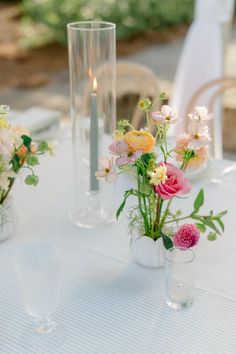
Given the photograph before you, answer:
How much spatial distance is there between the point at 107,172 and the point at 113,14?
4.81 m

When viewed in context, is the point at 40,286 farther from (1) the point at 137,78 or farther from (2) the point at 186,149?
(1) the point at 137,78

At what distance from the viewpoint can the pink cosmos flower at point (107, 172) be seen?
950mm

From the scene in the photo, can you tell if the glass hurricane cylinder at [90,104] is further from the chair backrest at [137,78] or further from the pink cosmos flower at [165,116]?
the chair backrest at [137,78]

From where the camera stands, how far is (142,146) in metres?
0.88

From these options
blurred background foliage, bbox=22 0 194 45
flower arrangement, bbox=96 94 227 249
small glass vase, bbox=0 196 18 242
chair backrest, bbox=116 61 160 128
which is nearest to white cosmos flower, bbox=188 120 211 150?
flower arrangement, bbox=96 94 227 249

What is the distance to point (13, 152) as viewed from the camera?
3.31 feet

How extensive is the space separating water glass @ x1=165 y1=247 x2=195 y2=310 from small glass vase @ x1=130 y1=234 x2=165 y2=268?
7cm

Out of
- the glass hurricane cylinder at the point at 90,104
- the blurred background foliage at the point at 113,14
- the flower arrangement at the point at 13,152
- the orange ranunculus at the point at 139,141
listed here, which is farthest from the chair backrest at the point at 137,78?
the blurred background foliage at the point at 113,14

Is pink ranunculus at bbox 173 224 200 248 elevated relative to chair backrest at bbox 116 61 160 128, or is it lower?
elevated

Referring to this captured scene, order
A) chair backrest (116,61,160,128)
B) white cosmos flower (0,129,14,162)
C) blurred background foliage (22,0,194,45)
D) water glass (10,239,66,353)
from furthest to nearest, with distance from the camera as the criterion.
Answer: blurred background foliage (22,0,194,45) → chair backrest (116,61,160,128) → white cosmos flower (0,129,14,162) → water glass (10,239,66,353)

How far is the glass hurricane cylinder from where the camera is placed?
112cm

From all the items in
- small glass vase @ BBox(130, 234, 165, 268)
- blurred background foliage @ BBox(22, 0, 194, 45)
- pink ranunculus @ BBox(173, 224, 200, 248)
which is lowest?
blurred background foliage @ BBox(22, 0, 194, 45)

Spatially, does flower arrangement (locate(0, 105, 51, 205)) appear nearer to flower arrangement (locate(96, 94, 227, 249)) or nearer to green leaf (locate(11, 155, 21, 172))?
green leaf (locate(11, 155, 21, 172))

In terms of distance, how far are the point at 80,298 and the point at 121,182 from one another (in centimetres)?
45
